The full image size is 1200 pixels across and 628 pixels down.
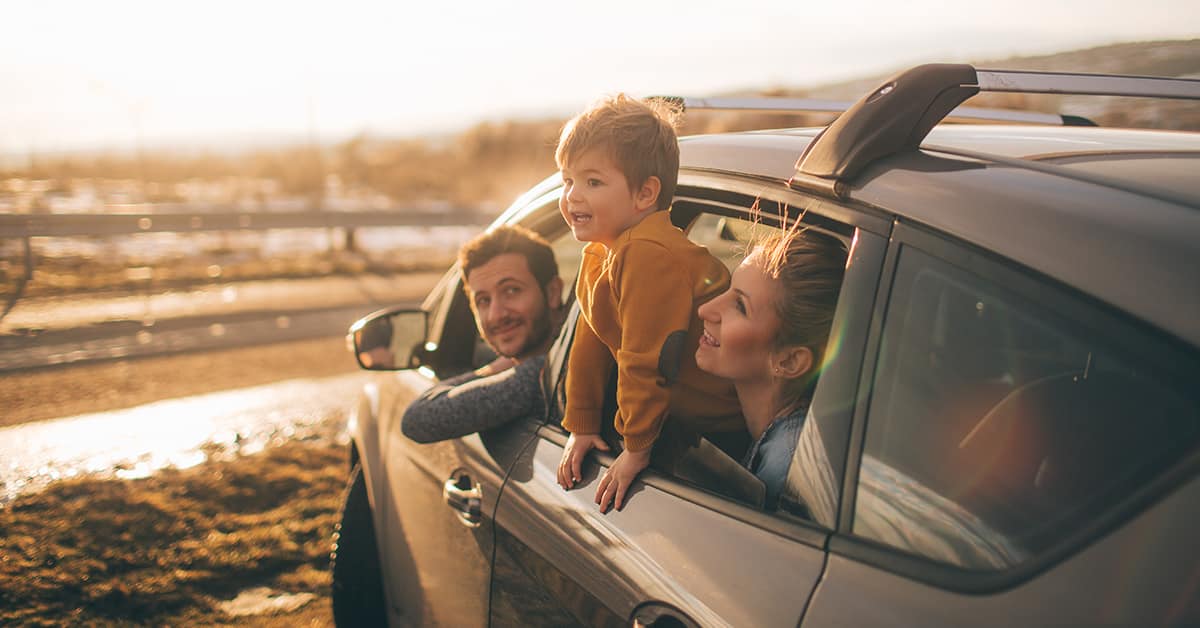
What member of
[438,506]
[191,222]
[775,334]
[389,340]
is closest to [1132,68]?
[775,334]

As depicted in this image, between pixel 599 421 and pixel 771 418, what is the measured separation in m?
0.42

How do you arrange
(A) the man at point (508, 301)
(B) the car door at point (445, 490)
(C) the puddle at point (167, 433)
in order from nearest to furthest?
1. (B) the car door at point (445, 490)
2. (A) the man at point (508, 301)
3. (C) the puddle at point (167, 433)

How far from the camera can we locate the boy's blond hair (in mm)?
2301

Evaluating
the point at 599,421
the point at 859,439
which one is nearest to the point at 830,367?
the point at 859,439

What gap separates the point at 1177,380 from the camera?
1099 mm

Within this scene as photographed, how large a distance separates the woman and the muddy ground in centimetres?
242

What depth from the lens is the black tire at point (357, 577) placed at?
10.3 ft

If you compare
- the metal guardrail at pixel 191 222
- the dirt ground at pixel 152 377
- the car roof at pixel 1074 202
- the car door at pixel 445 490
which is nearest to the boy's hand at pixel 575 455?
the car door at pixel 445 490

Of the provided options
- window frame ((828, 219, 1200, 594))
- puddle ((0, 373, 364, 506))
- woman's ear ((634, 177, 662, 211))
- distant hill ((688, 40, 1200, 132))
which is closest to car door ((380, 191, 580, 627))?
woman's ear ((634, 177, 662, 211))

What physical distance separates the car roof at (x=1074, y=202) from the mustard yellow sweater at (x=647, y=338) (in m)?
0.36

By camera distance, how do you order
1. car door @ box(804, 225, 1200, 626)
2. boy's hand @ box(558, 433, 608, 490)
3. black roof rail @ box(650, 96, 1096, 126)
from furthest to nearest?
black roof rail @ box(650, 96, 1096, 126) → boy's hand @ box(558, 433, 608, 490) → car door @ box(804, 225, 1200, 626)

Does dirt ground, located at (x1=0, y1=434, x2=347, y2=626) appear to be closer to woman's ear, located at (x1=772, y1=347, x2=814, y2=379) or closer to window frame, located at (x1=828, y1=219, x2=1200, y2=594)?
woman's ear, located at (x1=772, y1=347, x2=814, y2=379)

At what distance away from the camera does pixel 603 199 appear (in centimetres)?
235

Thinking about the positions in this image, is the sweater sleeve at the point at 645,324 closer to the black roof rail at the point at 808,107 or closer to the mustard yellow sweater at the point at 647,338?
the mustard yellow sweater at the point at 647,338
